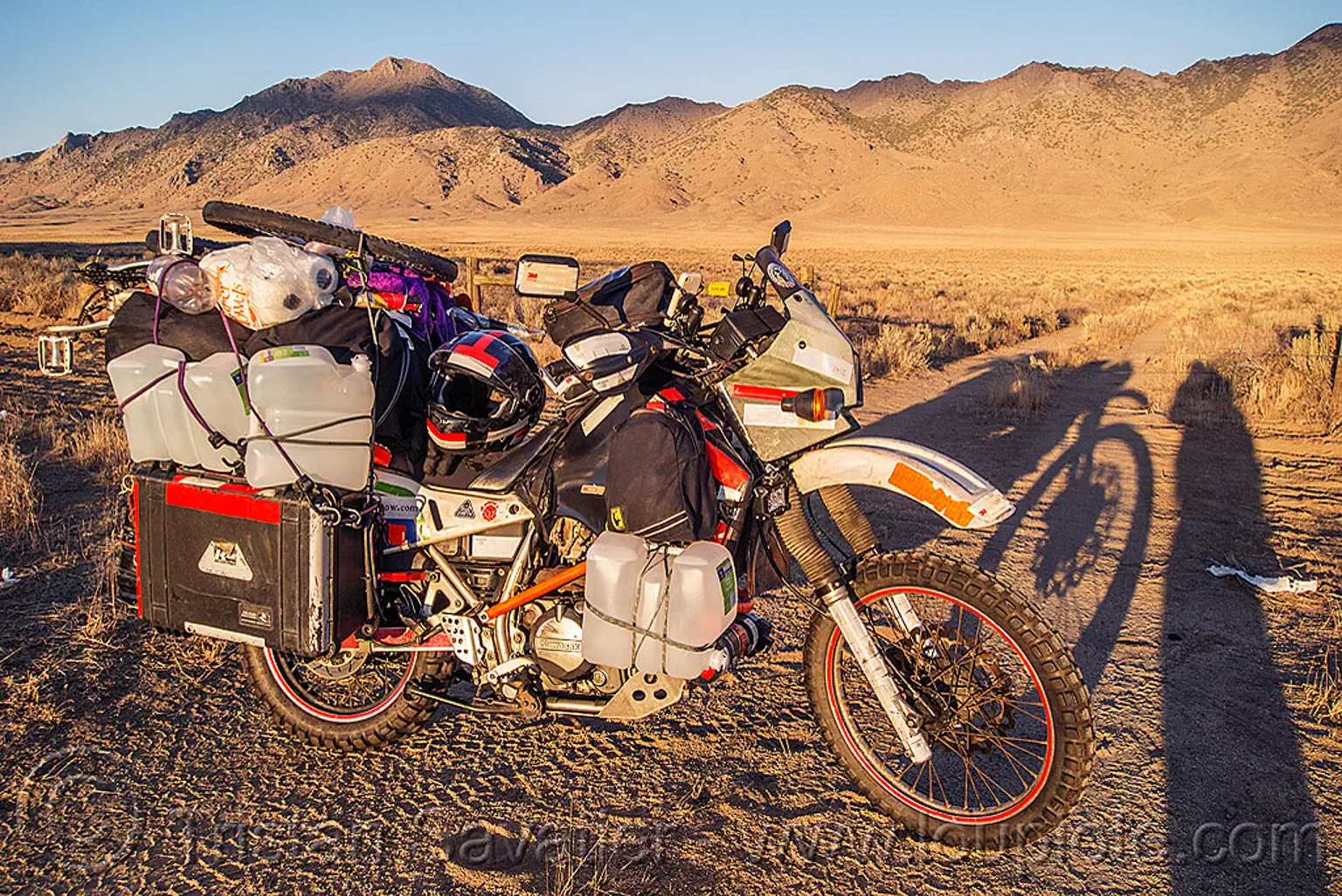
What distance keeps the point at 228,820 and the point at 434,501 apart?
1328 millimetres

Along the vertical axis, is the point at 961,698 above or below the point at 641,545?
below

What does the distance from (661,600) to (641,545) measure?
179 mm

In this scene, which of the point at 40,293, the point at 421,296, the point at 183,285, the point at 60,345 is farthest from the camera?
the point at 40,293

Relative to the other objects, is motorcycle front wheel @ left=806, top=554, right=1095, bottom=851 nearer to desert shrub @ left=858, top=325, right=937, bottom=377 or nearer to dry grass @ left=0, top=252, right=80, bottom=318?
desert shrub @ left=858, top=325, right=937, bottom=377

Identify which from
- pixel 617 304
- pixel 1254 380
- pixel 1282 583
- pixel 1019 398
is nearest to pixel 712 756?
pixel 617 304

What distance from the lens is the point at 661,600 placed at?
2.95 meters

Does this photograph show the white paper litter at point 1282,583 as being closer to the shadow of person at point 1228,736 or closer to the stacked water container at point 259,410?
the shadow of person at point 1228,736

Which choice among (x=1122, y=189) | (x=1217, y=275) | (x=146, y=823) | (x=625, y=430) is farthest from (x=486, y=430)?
(x=1122, y=189)

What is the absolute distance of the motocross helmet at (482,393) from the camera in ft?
10.3

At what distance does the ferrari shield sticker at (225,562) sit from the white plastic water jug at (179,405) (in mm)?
270

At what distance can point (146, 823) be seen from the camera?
3324 millimetres

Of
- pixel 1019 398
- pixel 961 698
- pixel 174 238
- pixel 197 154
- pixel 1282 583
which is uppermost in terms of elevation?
pixel 197 154

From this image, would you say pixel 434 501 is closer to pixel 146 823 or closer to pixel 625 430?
pixel 625 430

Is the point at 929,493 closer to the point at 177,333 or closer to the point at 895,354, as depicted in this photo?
the point at 177,333
